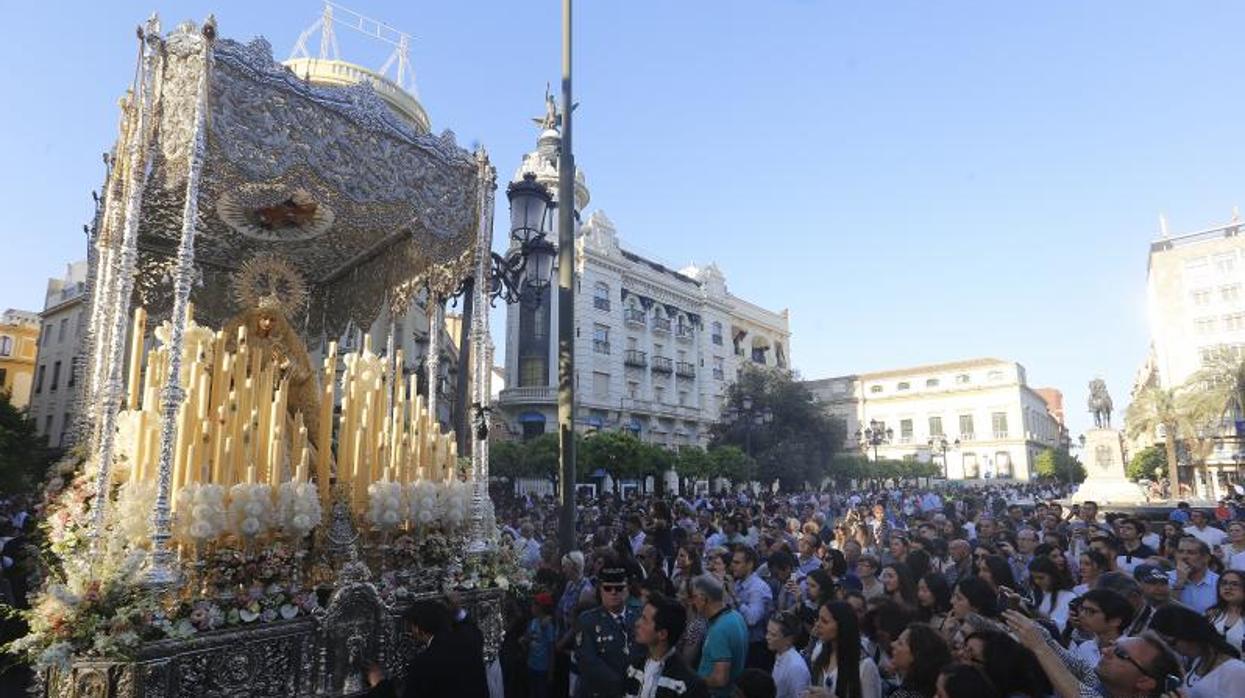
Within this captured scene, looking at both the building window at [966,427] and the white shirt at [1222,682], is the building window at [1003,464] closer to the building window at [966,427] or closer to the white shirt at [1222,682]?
the building window at [966,427]

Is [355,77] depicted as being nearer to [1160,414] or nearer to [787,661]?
[787,661]

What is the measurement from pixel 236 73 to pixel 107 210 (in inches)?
119

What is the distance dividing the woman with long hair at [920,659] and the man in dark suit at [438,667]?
7.20 ft

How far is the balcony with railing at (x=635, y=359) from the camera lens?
42.8 meters

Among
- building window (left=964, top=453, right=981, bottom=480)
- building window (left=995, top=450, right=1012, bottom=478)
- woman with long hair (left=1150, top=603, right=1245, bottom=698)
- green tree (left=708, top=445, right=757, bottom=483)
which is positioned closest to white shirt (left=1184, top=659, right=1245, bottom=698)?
woman with long hair (left=1150, top=603, right=1245, bottom=698)

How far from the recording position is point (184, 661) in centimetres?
495

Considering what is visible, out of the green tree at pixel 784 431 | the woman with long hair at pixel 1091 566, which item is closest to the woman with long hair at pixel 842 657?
the woman with long hair at pixel 1091 566

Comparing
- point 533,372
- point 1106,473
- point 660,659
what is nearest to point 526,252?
point 660,659

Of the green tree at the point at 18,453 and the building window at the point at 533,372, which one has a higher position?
the building window at the point at 533,372

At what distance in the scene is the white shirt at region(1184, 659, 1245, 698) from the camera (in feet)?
10.8

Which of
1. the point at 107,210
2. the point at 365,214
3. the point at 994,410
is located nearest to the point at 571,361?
the point at 365,214

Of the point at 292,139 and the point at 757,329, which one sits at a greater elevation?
the point at 757,329

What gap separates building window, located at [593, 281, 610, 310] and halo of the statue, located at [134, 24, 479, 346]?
31.2 meters

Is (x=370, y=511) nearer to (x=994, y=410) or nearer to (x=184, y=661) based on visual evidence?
(x=184, y=661)
